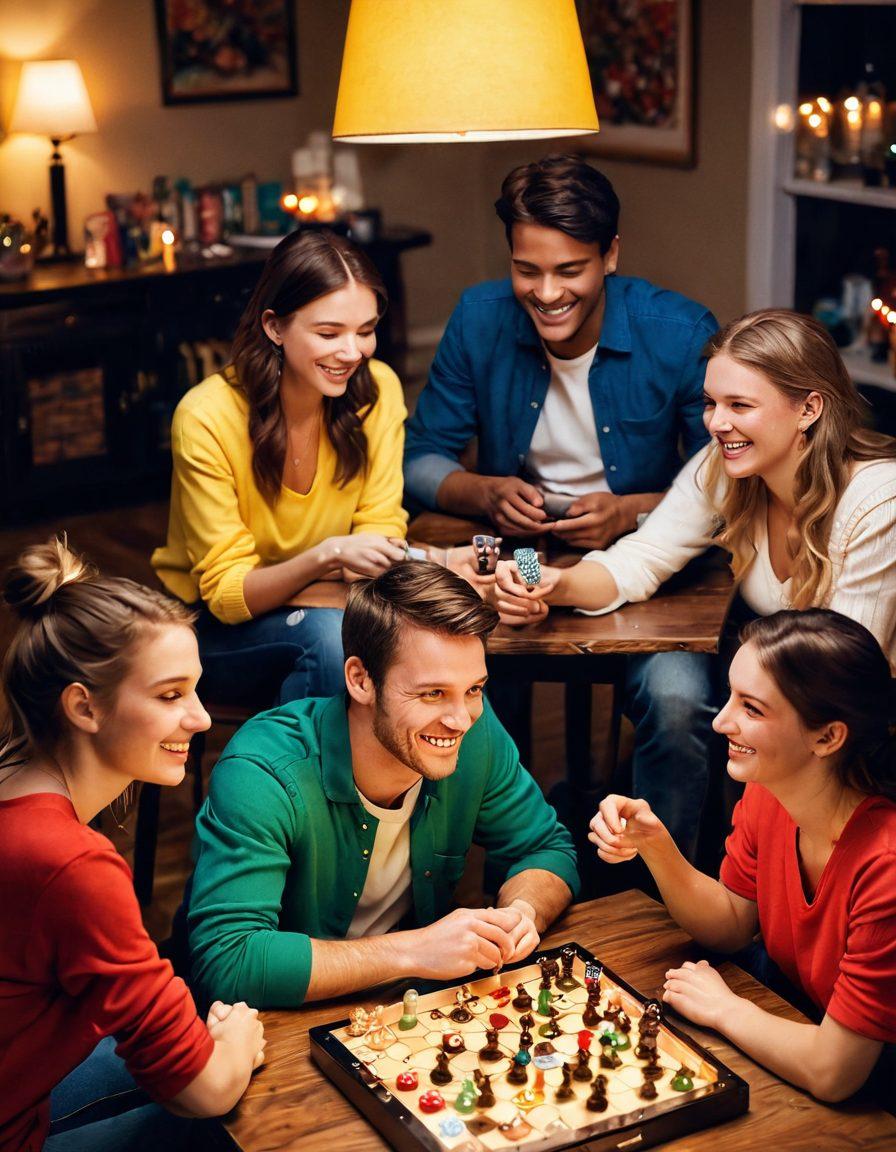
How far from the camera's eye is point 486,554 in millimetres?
2600

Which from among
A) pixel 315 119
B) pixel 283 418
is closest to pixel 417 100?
pixel 283 418

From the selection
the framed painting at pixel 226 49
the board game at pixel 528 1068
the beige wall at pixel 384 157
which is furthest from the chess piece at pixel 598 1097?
the framed painting at pixel 226 49

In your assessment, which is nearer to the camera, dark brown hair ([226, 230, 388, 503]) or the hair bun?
the hair bun

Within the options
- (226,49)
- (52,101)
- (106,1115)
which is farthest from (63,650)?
(226,49)

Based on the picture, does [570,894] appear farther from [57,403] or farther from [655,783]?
[57,403]

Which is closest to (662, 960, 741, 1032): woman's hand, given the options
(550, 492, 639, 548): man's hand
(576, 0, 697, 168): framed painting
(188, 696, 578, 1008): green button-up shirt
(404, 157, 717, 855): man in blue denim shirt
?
(188, 696, 578, 1008): green button-up shirt

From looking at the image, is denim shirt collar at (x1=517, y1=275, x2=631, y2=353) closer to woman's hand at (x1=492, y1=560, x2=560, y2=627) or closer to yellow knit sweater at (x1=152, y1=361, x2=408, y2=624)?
yellow knit sweater at (x1=152, y1=361, x2=408, y2=624)

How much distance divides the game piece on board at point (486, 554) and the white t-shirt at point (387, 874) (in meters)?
0.60

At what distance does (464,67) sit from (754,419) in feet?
2.46

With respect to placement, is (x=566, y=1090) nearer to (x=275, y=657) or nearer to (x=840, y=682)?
(x=840, y=682)

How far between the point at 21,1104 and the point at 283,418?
1.53 metres

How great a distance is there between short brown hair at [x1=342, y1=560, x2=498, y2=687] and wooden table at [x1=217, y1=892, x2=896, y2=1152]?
0.45 m

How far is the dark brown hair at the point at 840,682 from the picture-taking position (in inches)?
71.1

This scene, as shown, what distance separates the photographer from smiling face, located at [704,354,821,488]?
8.20ft
